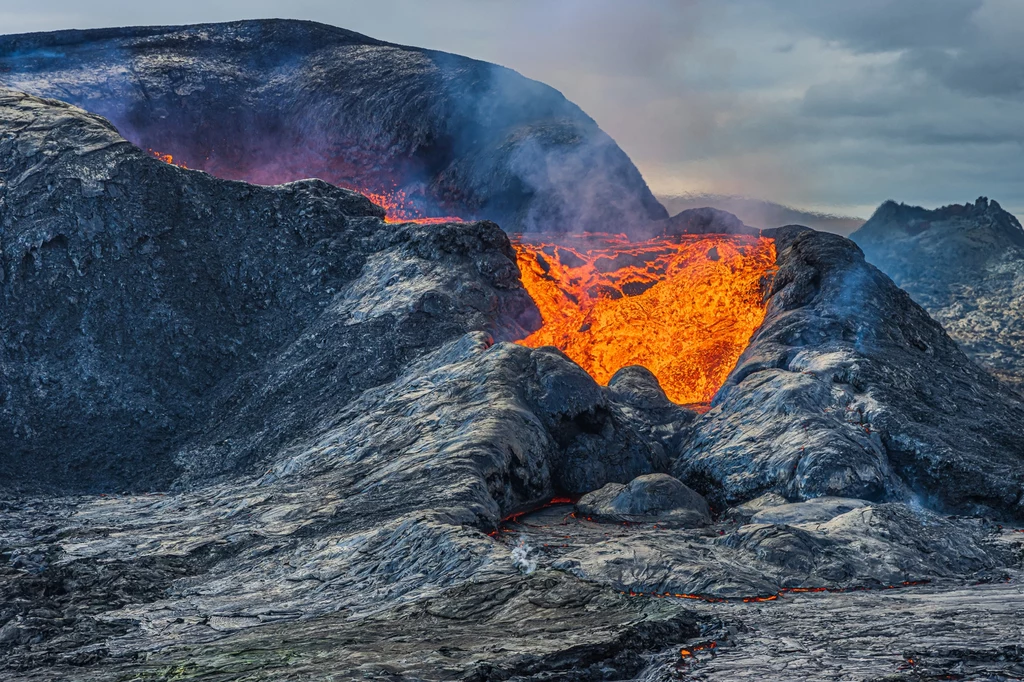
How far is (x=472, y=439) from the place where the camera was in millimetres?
21031

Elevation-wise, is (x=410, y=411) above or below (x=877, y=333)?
below

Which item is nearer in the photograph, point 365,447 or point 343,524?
point 343,524

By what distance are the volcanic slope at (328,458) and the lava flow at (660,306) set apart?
173 cm

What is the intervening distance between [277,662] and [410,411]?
10885 millimetres

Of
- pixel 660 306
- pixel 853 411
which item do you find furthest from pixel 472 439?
pixel 660 306

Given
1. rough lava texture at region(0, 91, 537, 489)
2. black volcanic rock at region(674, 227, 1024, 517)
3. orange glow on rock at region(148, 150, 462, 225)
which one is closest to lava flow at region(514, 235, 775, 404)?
black volcanic rock at region(674, 227, 1024, 517)

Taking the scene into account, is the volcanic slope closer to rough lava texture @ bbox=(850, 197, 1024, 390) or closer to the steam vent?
the steam vent

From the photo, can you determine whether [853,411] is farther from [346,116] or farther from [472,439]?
[346,116]

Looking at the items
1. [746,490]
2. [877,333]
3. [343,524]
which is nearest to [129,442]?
[343,524]

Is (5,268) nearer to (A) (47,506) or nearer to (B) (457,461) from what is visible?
(A) (47,506)

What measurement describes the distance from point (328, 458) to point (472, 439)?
3567 mm

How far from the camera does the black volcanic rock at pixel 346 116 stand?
147ft

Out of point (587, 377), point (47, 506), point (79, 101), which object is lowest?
point (47, 506)

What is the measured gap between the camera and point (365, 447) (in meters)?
22.4
